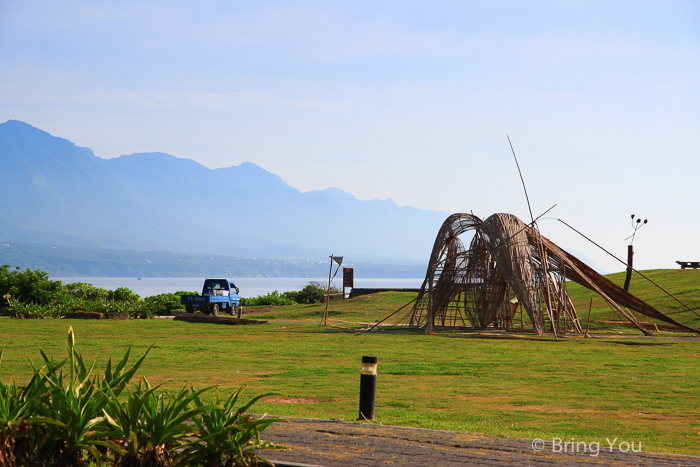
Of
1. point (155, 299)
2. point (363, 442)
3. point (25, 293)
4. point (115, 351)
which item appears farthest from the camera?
point (155, 299)

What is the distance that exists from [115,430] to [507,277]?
19.1m

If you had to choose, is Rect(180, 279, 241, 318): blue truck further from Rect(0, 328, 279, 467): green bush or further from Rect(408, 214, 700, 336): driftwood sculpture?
Rect(0, 328, 279, 467): green bush

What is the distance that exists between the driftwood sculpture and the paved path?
1632 cm

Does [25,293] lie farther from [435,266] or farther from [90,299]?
[435,266]

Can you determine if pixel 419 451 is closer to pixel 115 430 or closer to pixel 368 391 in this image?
pixel 368 391

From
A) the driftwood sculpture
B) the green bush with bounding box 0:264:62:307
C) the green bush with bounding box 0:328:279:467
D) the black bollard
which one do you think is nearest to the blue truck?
the green bush with bounding box 0:264:62:307

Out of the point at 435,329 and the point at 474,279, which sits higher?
the point at 474,279

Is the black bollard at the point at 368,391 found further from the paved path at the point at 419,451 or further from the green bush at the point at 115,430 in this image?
the green bush at the point at 115,430

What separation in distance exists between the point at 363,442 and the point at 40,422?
10.3ft

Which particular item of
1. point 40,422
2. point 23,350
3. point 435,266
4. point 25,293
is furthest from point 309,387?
point 25,293

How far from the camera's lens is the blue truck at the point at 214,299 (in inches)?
1426

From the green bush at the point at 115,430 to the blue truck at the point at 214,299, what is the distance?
1163 inches

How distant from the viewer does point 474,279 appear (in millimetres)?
25594

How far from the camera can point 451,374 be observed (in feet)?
44.3
